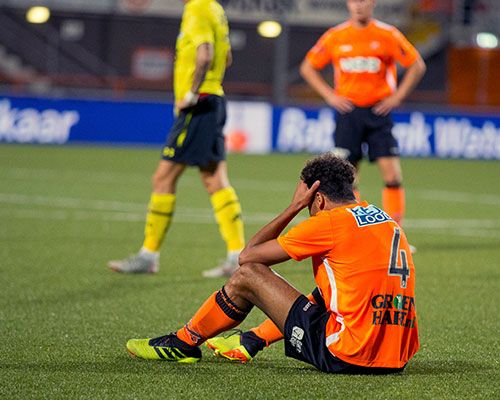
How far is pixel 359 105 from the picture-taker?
10320 mm

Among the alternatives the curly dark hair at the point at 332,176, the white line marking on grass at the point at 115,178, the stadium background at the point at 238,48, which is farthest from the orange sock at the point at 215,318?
the stadium background at the point at 238,48

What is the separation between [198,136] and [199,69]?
1.73ft

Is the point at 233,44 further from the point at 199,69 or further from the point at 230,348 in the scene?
the point at 230,348

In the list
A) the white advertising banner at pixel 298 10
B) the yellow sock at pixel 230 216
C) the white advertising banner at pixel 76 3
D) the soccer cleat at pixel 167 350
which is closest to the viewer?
the soccer cleat at pixel 167 350

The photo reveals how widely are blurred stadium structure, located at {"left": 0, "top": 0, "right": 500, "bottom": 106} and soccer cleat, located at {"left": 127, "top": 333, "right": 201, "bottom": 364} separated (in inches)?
990

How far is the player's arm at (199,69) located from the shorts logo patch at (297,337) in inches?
138

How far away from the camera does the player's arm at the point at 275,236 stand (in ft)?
17.2

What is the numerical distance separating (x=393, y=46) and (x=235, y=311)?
5240 mm

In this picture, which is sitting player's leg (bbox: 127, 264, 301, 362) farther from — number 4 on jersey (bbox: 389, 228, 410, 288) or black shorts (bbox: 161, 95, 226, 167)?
black shorts (bbox: 161, 95, 226, 167)

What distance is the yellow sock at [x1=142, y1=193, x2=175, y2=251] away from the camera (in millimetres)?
8680

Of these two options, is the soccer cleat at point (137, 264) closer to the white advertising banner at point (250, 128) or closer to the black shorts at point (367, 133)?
the black shorts at point (367, 133)

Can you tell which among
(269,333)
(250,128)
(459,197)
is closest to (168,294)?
(269,333)

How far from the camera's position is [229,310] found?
5.51 metres

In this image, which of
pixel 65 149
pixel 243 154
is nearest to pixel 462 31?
pixel 243 154
